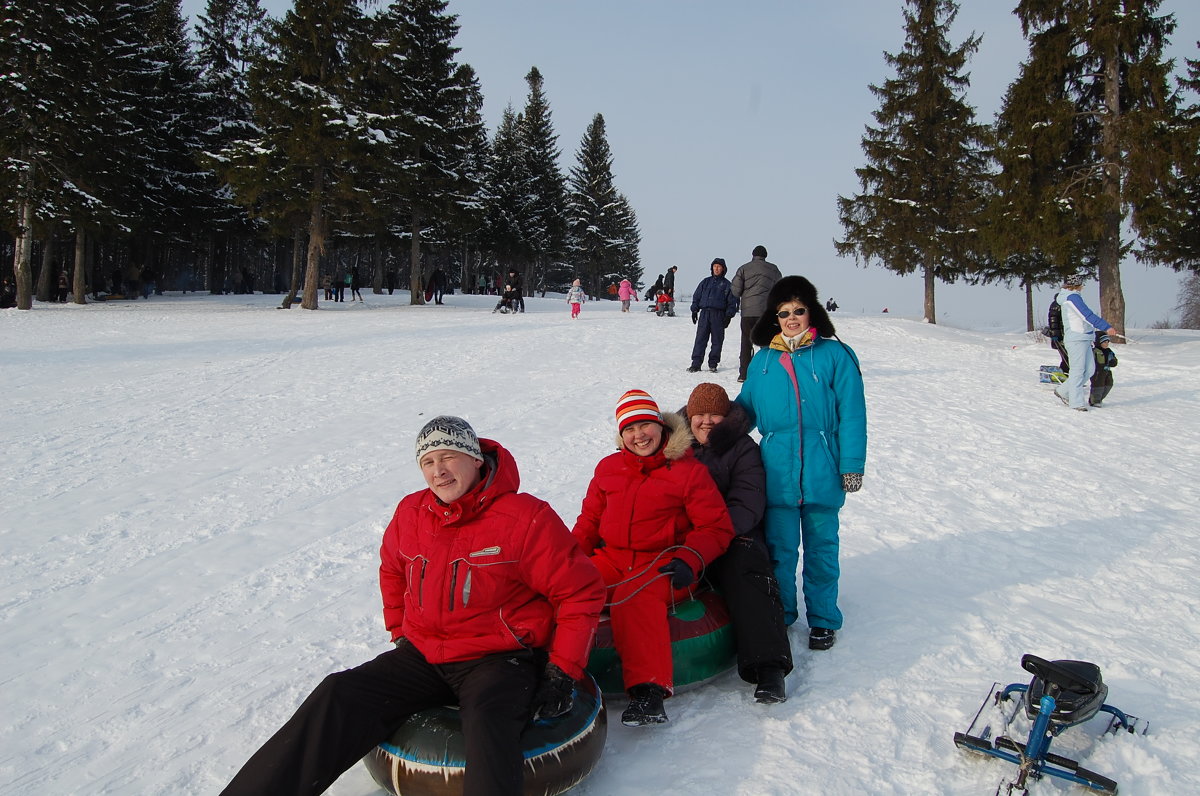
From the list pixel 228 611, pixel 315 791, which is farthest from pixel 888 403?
pixel 315 791

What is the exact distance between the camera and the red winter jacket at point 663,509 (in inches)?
142

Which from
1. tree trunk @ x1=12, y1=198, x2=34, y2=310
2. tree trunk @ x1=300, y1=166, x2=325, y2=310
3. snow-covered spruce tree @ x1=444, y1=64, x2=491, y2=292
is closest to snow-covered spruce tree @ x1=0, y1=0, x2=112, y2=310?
tree trunk @ x1=12, y1=198, x2=34, y2=310

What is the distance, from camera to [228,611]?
13.8ft

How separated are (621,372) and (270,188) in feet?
53.8

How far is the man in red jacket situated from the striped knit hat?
77 cm

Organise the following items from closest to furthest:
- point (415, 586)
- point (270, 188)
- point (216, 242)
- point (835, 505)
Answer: point (415, 586) → point (835, 505) → point (270, 188) → point (216, 242)

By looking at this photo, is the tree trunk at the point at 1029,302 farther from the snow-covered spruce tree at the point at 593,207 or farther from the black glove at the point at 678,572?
the black glove at the point at 678,572

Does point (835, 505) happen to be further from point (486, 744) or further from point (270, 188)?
point (270, 188)

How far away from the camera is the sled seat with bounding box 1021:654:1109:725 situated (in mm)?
2734

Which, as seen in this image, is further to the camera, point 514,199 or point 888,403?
point 514,199

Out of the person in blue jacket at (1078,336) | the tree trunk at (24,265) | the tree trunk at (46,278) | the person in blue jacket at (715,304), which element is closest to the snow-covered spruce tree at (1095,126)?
the person in blue jacket at (1078,336)

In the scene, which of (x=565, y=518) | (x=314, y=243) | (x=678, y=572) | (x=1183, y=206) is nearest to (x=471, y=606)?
(x=678, y=572)

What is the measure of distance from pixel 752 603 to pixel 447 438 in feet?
5.28

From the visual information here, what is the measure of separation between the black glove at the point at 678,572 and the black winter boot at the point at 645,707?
0.45 metres
